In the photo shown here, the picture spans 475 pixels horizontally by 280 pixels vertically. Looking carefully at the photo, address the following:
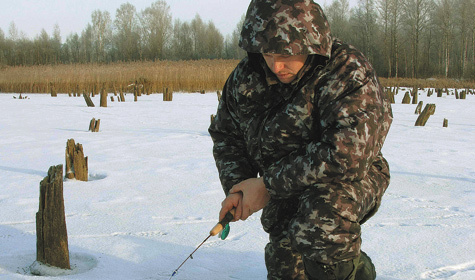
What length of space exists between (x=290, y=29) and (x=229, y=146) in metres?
0.65

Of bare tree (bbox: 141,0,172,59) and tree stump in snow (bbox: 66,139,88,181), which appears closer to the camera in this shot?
tree stump in snow (bbox: 66,139,88,181)

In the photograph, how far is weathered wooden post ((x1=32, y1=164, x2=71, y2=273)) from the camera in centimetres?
219

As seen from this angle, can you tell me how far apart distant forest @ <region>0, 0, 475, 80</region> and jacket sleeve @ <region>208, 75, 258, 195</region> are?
42.3 metres

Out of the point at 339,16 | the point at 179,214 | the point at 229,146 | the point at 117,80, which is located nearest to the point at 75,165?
the point at 179,214

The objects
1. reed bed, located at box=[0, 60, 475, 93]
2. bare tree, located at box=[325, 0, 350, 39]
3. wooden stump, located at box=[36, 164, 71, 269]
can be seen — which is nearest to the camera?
wooden stump, located at box=[36, 164, 71, 269]

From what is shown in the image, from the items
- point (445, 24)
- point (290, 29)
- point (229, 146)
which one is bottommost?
point (229, 146)

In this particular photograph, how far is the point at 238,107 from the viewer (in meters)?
2.05

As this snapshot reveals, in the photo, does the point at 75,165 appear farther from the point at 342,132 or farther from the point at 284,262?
the point at 342,132

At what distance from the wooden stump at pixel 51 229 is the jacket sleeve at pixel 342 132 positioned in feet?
3.49

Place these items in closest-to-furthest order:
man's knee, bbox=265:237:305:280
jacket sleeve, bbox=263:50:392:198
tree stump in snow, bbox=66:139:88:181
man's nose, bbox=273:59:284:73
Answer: jacket sleeve, bbox=263:50:392:198, man's nose, bbox=273:59:284:73, man's knee, bbox=265:237:305:280, tree stump in snow, bbox=66:139:88:181

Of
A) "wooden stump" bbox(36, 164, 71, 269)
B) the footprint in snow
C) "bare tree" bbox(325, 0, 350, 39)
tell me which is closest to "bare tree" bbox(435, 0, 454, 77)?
"bare tree" bbox(325, 0, 350, 39)

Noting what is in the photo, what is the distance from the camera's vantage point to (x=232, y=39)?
60.3 meters

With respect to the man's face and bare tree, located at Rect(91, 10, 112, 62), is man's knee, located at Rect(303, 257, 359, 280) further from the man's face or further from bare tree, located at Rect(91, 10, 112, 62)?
bare tree, located at Rect(91, 10, 112, 62)

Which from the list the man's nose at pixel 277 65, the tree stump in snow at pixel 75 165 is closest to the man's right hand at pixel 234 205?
the man's nose at pixel 277 65
